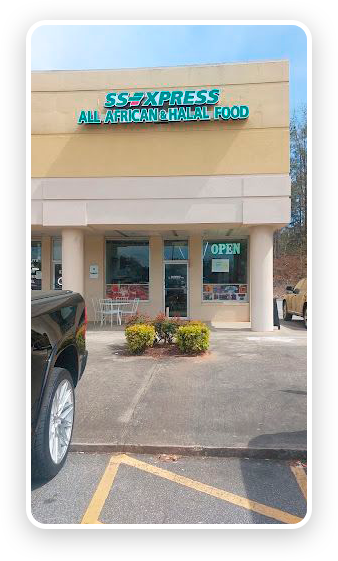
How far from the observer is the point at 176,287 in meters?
12.1

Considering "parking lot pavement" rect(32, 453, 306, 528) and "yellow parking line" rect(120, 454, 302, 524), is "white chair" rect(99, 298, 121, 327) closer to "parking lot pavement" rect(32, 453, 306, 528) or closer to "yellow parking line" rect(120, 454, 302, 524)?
"parking lot pavement" rect(32, 453, 306, 528)

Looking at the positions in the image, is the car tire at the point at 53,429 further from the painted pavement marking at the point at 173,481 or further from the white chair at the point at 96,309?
the white chair at the point at 96,309

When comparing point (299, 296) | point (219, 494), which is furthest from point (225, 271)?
A: point (219, 494)

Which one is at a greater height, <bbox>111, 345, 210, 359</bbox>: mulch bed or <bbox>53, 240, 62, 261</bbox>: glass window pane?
<bbox>53, 240, 62, 261</bbox>: glass window pane

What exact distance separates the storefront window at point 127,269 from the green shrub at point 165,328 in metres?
4.80

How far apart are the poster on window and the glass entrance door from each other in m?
0.82

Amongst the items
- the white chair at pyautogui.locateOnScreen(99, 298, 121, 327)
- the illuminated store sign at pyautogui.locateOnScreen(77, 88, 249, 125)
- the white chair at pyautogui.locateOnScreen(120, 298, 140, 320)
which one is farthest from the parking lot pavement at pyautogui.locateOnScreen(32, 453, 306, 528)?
the white chair at pyautogui.locateOnScreen(120, 298, 140, 320)

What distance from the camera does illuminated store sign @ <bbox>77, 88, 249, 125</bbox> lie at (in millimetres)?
9469

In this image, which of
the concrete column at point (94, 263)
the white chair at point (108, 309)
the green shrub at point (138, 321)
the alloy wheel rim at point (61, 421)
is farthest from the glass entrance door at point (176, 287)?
the alloy wheel rim at point (61, 421)

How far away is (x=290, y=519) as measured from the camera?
7.80 ft

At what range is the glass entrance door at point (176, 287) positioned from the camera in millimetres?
12102

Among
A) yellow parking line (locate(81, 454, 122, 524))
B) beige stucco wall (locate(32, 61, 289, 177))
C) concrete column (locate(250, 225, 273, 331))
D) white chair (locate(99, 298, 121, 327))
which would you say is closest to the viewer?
yellow parking line (locate(81, 454, 122, 524))

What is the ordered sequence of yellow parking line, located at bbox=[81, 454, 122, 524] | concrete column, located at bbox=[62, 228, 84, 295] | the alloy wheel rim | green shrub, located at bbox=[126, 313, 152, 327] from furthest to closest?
concrete column, located at bbox=[62, 228, 84, 295], green shrub, located at bbox=[126, 313, 152, 327], the alloy wheel rim, yellow parking line, located at bbox=[81, 454, 122, 524]
